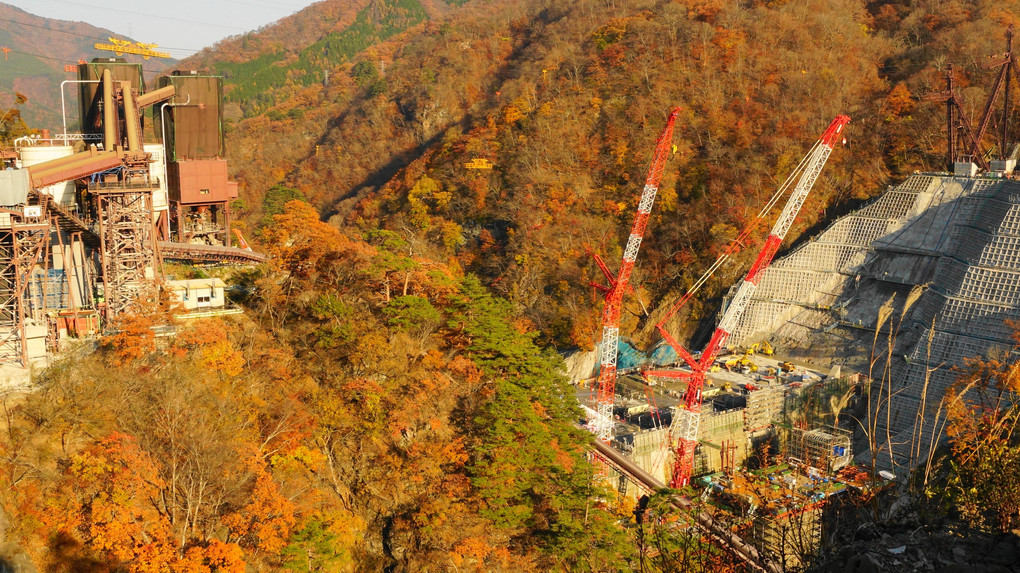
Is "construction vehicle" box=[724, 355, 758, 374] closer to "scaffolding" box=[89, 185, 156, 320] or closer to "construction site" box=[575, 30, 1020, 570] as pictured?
"construction site" box=[575, 30, 1020, 570]

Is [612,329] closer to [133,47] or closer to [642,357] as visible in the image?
[642,357]

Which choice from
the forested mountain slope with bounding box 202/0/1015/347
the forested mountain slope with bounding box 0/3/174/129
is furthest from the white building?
the forested mountain slope with bounding box 0/3/174/129

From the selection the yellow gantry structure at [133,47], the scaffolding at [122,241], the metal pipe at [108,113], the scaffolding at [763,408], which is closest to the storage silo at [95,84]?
the metal pipe at [108,113]

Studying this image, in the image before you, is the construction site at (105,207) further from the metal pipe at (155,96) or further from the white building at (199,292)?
the white building at (199,292)

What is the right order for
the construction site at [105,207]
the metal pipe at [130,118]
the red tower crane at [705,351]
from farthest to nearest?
1. the red tower crane at [705,351]
2. the metal pipe at [130,118]
3. the construction site at [105,207]

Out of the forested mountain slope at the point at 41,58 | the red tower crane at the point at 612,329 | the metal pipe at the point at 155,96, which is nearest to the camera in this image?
the metal pipe at the point at 155,96

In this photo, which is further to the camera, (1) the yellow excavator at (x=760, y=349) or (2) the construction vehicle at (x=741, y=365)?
(1) the yellow excavator at (x=760, y=349)
